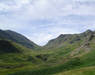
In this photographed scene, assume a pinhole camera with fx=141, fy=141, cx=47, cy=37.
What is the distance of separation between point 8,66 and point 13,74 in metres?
50.1

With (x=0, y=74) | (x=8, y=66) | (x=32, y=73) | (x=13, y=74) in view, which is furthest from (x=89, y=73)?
(x=8, y=66)

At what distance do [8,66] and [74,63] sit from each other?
88.1 m

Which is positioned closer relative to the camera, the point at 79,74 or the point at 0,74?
the point at 79,74

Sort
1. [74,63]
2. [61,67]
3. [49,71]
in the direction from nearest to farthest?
[49,71] < [61,67] < [74,63]

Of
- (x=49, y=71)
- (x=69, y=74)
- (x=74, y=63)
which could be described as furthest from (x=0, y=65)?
(x=69, y=74)

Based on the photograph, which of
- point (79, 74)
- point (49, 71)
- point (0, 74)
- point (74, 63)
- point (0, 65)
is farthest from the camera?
point (0, 65)

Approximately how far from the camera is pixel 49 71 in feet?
504

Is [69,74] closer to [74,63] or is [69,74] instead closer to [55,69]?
[55,69]

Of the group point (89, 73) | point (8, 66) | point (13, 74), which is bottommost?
point (89, 73)

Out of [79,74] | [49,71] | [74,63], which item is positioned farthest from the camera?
[74,63]

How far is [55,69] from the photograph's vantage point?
520 ft

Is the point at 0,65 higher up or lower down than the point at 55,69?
higher up

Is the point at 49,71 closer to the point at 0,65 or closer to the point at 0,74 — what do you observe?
the point at 0,74

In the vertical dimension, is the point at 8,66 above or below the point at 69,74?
above
